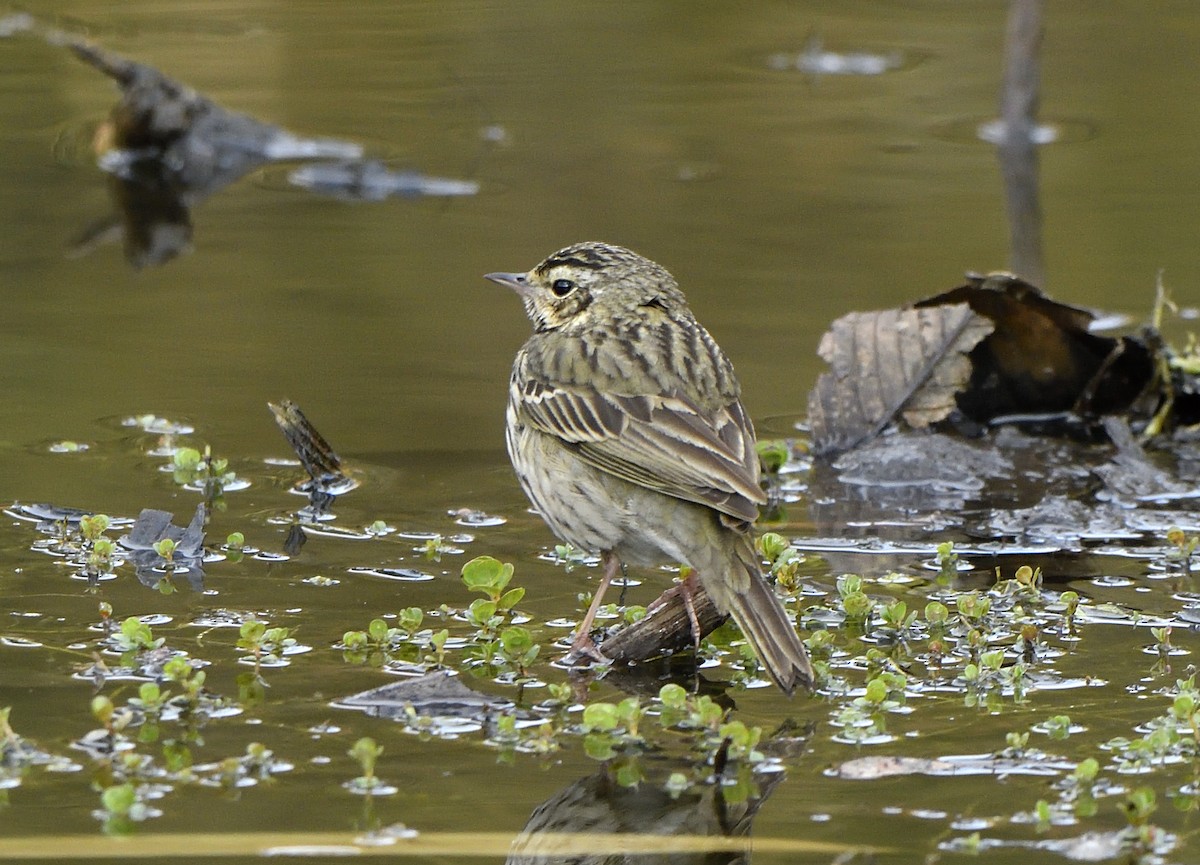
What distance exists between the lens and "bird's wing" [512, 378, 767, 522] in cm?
522

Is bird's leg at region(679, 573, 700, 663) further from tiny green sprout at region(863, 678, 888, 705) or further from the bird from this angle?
tiny green sprout at region(863, 678, 888, 705)

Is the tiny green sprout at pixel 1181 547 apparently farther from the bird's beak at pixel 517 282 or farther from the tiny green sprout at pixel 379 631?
the tiny green sprout at pixel 379 631

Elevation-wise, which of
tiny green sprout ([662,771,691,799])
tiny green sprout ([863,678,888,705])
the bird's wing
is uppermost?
the bird's wing

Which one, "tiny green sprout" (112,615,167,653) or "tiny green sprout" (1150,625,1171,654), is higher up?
"tiny green sprout" (112,615,167,653)

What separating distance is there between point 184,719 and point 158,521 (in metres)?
1.78

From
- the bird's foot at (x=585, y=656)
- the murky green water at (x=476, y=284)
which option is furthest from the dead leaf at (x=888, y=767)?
the bird's foot at (x=585, y=656)

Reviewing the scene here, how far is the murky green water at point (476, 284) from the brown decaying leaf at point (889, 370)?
1.01 ft

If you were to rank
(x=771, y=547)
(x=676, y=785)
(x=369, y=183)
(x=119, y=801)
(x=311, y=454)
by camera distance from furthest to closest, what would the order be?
(x=369, y=183), (x=311, y=454), (x=771, y=547), (x=676, y=785), (x=119, y=801)

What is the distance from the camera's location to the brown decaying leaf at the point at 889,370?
7.91m

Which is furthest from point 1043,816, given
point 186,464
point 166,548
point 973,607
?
point 186,464

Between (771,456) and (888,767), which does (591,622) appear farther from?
(771,456)

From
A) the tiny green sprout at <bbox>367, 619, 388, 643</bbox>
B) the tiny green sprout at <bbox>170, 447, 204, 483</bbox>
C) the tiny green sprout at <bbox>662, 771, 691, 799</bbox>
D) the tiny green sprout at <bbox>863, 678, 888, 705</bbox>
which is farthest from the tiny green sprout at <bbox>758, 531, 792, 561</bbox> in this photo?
the tiny green sprout at <bbox>170, 447, 204, 483</bbox>

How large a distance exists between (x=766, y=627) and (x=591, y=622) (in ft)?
2.29

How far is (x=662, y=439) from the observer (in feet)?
18.0
